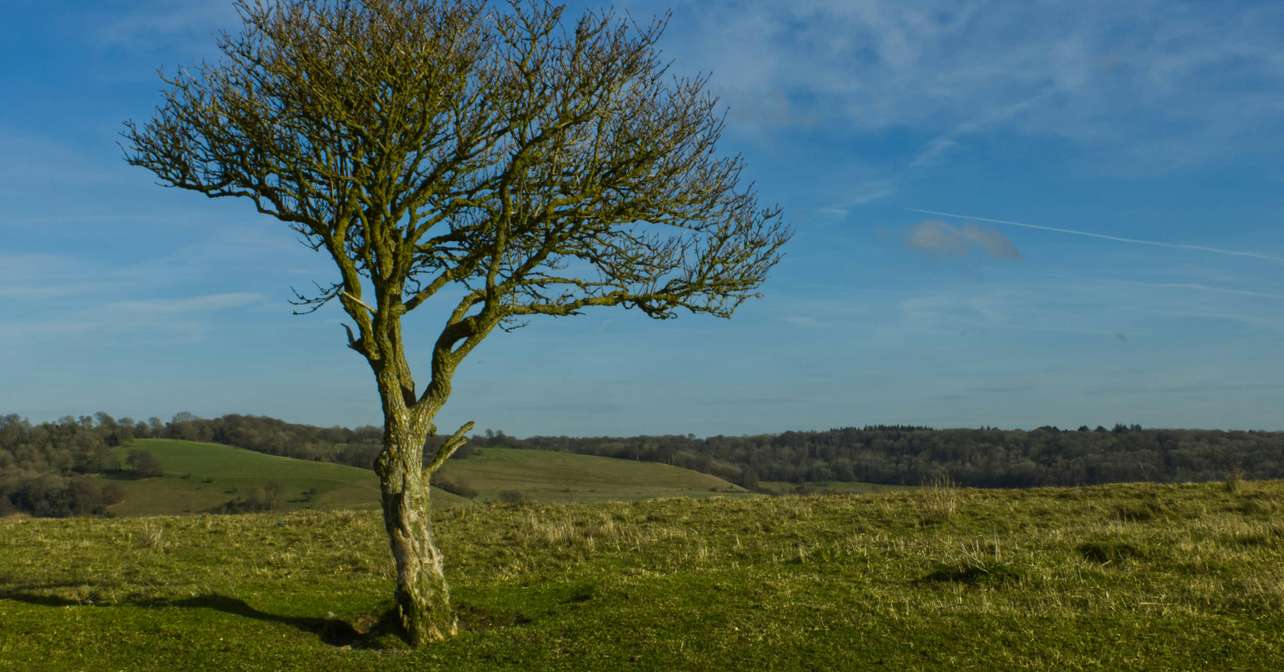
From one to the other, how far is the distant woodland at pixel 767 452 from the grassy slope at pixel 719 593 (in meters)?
→ 37.7

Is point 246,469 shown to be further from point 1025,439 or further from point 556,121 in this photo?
point 556,121

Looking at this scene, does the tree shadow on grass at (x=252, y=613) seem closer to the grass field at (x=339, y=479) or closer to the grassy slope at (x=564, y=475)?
the grass field at (x=339, y=479)

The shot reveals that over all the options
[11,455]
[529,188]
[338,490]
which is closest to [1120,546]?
[529,188]

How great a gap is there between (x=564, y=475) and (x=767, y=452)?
114ft

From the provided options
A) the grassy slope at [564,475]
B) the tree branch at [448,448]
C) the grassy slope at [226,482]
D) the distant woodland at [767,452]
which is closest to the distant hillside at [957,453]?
the distant woodland at [767,452]

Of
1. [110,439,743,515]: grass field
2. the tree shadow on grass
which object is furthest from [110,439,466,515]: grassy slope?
the tree shadow on grass

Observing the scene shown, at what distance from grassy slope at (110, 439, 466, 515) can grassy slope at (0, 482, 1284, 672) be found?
6241cm

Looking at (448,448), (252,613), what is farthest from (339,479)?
(448,448)

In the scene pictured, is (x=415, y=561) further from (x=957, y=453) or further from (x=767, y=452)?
(x=767, y=452)

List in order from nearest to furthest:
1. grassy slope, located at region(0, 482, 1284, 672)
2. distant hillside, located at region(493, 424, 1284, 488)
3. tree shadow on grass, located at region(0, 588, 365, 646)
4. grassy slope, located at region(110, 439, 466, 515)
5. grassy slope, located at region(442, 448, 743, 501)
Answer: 1. grassy slope, located at region(0, 482, 1284, 672)
2. tree shadow on grass, located at region(0, 588, 365, 646)
3. distant hillside, located at region(493, 424, 1284, 488)
4. grassy slope, located at region(110, 439, 466, 515)
5. grassy slope, located at region(442, 448, 743, 501)

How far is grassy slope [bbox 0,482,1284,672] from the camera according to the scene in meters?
11.1

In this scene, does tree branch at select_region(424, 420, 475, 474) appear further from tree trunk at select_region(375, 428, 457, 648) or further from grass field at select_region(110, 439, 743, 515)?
grass field at select_region(110, 439, 743, 515)

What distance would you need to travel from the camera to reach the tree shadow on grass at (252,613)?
43.3 feet

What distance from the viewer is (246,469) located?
10550 cm
